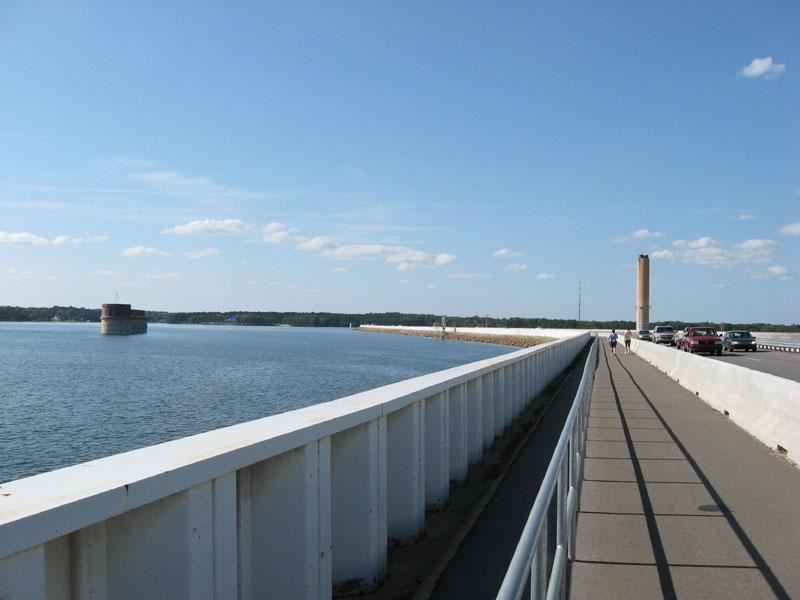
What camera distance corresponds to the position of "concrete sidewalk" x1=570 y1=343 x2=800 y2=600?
6098 mm

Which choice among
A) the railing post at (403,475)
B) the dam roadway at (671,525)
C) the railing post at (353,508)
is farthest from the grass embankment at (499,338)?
the railing post at (353,508)

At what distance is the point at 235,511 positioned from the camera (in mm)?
4297

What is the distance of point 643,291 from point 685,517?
11115 centimetres

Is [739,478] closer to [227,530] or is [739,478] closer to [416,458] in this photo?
[416,458]

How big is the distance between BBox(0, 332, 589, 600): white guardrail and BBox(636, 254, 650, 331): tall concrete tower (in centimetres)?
11095

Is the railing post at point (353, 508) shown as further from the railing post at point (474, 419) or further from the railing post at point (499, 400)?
the railing post at point (499, 400)

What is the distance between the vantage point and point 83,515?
3094 millimetres

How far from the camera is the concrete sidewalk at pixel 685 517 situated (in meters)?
6.10

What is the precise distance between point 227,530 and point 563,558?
2.17 metres

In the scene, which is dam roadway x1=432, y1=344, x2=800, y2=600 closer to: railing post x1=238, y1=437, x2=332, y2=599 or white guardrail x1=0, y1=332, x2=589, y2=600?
white guardrail x1=0, y1=332, x2=589, y2=600

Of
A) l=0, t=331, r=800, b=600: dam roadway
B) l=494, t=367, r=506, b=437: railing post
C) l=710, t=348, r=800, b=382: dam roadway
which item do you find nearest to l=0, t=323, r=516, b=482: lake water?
l=494, t=367, r=506, b=437: railing post

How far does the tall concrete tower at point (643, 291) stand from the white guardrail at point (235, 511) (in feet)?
364

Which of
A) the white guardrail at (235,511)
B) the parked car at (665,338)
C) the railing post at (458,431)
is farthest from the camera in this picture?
the parked car at (665,338)

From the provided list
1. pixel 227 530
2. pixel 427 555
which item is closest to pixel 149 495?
pixel 227 530
